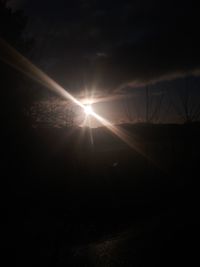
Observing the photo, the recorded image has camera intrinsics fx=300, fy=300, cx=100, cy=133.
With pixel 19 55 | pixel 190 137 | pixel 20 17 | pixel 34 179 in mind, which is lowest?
pixel 34 179

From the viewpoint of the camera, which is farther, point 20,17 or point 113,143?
point 113,143

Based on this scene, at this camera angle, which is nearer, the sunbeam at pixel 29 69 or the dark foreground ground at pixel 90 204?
the dark foreground ground at pixel 90 204

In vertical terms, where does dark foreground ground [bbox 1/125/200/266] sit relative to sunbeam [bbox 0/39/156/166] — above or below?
below

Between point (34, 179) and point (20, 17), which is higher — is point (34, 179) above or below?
below

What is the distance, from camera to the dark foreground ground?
6602 millimetres

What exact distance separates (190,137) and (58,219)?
1501 centimetres

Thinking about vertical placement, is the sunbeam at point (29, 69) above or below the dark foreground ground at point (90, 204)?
above

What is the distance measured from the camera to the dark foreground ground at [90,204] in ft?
21.7

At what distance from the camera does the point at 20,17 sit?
2331 cm

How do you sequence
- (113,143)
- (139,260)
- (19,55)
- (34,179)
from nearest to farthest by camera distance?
1. (139,260)
2. (34,179)
3. (19,55)
4. (113,143)

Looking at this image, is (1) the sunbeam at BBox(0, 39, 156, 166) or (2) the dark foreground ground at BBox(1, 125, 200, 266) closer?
(2) the dark foreground ground at BBox(1, 125, 200, 266)

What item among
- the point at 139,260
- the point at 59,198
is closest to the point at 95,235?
the point at 139,260

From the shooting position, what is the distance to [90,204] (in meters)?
12.0

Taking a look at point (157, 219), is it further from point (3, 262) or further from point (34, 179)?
point (34, 179)
